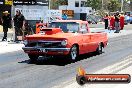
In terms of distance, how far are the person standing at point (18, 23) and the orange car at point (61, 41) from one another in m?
7.52

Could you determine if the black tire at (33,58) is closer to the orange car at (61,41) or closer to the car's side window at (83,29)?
the orange car at (61,41)

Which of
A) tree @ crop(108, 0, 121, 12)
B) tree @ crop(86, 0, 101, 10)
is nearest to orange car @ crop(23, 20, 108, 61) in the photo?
tree @ crop(86, 0, 101, 10)

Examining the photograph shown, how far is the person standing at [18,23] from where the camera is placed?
71.4ft

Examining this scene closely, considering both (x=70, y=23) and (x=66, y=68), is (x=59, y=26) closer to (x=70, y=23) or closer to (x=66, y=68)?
(x=70, y=23)

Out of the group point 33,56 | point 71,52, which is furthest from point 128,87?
point 33,56

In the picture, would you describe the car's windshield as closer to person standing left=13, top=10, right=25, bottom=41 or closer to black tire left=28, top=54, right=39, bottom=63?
black tire left=28, top=54, right=39, bottom=63

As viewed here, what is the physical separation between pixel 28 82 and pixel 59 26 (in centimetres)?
537

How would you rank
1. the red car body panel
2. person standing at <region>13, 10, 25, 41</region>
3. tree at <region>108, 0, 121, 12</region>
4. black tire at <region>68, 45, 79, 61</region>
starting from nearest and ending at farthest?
the red car body panel, black tire at <region>68, 45, 79, 61</region>, person standing at <region>13, 10, 25, 41</region>, tree at <region>108, 0, 121, 12</region>

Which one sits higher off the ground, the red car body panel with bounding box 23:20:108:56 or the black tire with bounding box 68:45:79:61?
the red car body panel with bounding box 23:20:108:56

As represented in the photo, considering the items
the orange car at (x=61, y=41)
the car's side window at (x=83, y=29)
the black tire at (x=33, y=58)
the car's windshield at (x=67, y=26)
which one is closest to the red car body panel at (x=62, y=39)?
the orange car at (x=61, y=41)

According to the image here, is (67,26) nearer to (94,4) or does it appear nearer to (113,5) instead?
(94,4)

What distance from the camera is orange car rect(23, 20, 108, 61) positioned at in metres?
12.8

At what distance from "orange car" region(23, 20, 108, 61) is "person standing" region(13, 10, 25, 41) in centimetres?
752

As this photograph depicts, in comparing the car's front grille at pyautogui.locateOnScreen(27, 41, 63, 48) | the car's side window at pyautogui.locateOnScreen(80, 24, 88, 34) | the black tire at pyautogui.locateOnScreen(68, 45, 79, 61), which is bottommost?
the black tire at pyautogui.locateOnScreen(68, 45, 79, 61)
